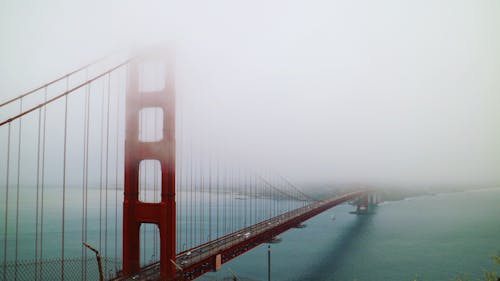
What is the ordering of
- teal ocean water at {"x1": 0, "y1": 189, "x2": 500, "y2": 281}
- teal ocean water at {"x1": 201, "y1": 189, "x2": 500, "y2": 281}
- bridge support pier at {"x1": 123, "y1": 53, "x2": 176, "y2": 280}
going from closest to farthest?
bridge support pier at {"x1": 123, "y1": 53, "x2": 176, "y2": 280} < teal ocean water at {"x1": 0, "y1": 189, "x2": 500, "y2": 281} < teal ocean water at {"x1": 201, "y1": 189, "x2": 500, "y2": 281}

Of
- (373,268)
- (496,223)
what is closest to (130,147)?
(373,268)

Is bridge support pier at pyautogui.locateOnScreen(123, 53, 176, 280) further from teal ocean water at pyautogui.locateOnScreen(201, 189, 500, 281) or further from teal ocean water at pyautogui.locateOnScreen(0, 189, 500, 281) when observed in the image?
teal ocean water at pyautogui.locateOnScreen(201, 189, 500, 281)

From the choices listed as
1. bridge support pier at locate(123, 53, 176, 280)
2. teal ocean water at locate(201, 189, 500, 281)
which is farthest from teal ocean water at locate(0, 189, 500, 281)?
bridge support pier at locate(123, 53, 176, 280)

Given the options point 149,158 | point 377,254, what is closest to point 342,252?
point 377,254

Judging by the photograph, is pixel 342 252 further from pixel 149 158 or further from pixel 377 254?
pixel 149 158

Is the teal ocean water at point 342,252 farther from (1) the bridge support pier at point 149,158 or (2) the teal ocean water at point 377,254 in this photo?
(1) the bridge support pier at point 149,158

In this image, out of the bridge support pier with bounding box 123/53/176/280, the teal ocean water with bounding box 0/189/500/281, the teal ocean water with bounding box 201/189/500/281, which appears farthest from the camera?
the teal ocean water with bounding box 201/189/500/281
